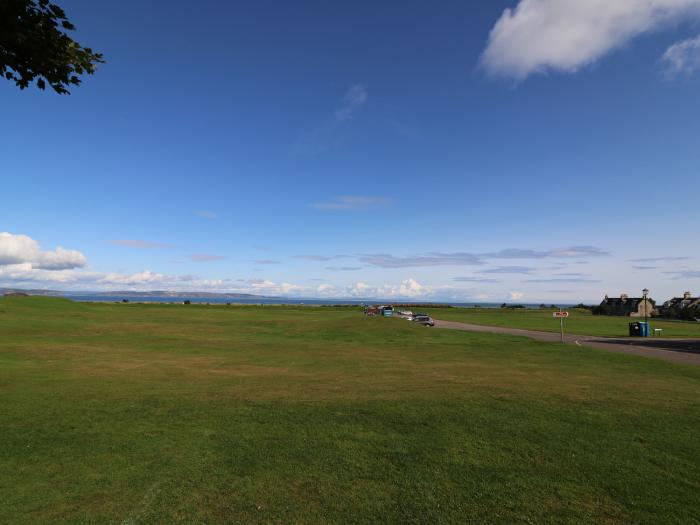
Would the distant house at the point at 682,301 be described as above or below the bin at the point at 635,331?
above

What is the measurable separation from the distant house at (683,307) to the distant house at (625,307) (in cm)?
441

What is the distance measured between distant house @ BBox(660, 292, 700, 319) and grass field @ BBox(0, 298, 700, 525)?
110204 mm

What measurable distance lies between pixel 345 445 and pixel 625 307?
153 meters

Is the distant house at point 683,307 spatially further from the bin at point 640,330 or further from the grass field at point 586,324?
the bin at point 640,330

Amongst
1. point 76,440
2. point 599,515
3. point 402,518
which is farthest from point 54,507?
point 599,515

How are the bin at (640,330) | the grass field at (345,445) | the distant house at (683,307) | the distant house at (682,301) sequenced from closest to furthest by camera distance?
the grass field at (345,445) → the bin at (640,330) → the distant house at (683,307) → the distant house at (682,301)

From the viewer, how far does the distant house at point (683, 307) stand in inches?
4038

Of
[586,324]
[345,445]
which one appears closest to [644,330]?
[586,324]

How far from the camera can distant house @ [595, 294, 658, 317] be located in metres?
126

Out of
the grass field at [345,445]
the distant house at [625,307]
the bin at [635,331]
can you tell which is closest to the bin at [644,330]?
the bin at [635,331]

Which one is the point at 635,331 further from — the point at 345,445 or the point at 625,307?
the point at 625,307

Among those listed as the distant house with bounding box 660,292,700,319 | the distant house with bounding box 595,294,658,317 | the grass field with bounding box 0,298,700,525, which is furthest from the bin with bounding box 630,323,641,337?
the distant house with bounding box 595,294,658,317

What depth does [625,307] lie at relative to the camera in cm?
13175

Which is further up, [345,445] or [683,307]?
[683,307]
